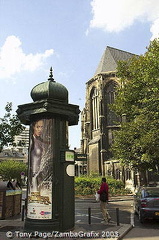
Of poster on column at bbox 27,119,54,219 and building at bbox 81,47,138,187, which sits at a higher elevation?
building at bbox 81,47,138,187

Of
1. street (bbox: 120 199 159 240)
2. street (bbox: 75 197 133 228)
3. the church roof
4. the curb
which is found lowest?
street (bbox: 75 197 133 228)

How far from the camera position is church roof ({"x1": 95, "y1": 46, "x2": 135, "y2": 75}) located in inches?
1865

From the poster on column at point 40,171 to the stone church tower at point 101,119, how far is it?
102 ft

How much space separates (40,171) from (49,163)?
39cm

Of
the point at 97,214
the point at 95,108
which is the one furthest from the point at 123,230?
the point at 95,108

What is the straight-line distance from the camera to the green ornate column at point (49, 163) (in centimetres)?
737

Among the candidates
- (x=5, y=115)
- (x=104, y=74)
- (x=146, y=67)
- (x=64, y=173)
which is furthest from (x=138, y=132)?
(x=104, y=74)

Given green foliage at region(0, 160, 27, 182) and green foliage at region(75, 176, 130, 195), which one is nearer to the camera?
green foliage at region(75, 176, 130, 195)

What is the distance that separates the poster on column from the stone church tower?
31.2 meters

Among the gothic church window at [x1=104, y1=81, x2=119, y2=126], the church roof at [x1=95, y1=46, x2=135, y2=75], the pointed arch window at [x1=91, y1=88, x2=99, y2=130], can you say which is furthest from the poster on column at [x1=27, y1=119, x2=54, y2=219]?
the church roof at [x1=95, y1=46, x2=135, y2=75]

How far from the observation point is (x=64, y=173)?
7.70 m

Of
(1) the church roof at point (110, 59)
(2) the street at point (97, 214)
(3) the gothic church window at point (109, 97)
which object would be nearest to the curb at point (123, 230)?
(2) the street at point (97, 214)

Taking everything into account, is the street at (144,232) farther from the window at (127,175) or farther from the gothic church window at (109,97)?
the gothic church window at (109,97)

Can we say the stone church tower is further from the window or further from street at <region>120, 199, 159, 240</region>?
street at <region>120, 199, 159, 240</region>
